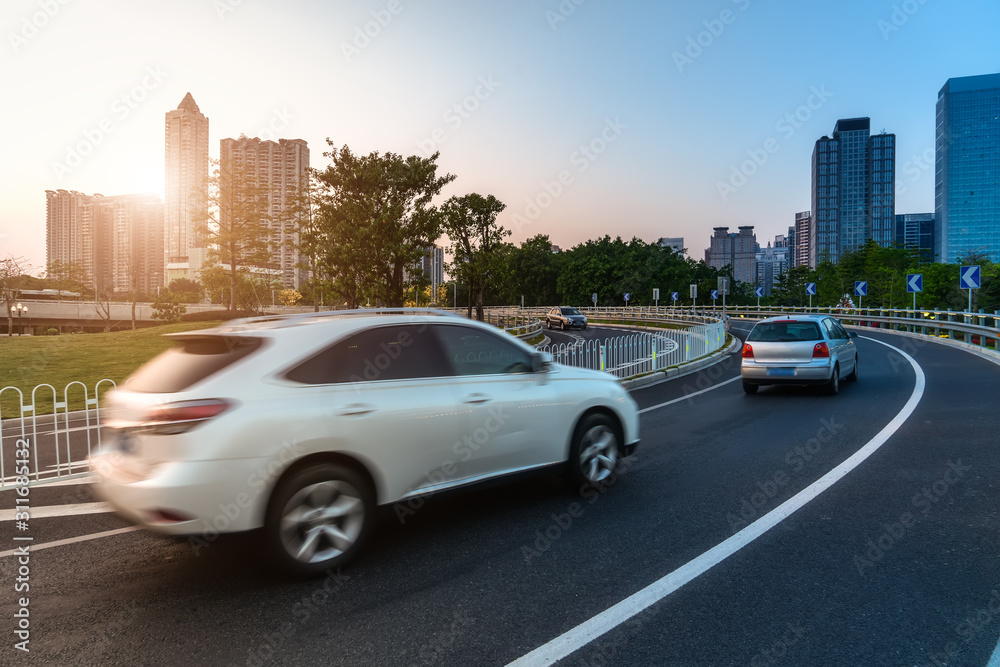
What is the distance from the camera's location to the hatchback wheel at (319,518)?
399 centimetres

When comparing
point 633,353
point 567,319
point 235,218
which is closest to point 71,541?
point 633,353

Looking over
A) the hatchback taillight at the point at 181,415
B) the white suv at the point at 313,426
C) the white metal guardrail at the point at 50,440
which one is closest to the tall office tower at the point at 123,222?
the white metal guardrail at the point at 50,440

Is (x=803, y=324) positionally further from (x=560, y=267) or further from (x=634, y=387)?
(x=560, y=267)

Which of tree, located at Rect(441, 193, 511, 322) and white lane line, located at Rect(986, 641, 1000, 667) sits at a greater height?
tree, located at Rect(441, 193, 511, 322)

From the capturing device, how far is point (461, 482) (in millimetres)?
4914

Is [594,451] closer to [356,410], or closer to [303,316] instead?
[356,410]

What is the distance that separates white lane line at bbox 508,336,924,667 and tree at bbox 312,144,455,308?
2399 centimetres

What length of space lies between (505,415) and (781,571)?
221cm

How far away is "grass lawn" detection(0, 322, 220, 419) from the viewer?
51.3ft

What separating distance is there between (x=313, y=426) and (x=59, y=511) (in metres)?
3.44

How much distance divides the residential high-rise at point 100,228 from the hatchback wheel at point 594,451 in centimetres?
8989

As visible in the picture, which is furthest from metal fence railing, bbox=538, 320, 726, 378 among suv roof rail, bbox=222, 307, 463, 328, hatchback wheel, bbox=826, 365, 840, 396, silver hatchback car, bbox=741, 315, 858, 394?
suv roof rail, bbox=222, 307, 463, 328

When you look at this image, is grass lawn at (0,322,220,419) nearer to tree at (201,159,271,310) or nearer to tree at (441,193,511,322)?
tree at (201,159,271,310)

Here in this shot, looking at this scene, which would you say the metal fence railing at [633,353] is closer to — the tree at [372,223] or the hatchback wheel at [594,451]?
the hatchback wheel at [594,451]
